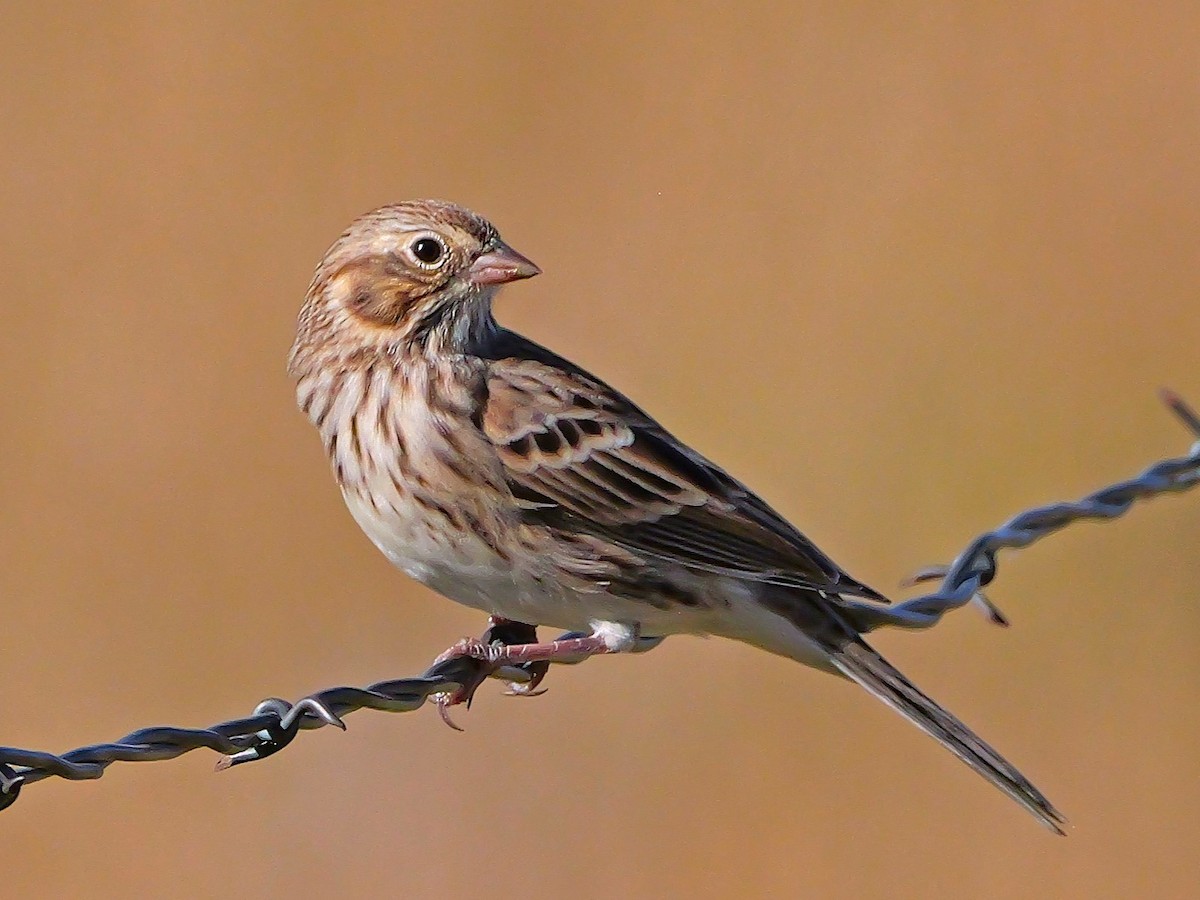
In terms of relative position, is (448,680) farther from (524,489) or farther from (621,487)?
(621,487)

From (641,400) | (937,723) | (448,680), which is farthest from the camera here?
(641,400)

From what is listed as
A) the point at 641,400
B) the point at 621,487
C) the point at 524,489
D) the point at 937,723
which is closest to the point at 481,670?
the point at 524,489

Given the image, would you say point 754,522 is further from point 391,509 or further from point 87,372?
point 87,372

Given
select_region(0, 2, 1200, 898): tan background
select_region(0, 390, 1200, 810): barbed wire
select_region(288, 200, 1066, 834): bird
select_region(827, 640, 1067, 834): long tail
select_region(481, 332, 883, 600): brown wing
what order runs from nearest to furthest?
select_region(0, 390, 1200, 810): barbed wire < select_region(827, 640, 1067, 834): long tail < select_region(288, 200, 1066, 834): bird < select_region(481, 332, 883, 600): brown wing < select_region(0, 2, 1200, 898): tan background

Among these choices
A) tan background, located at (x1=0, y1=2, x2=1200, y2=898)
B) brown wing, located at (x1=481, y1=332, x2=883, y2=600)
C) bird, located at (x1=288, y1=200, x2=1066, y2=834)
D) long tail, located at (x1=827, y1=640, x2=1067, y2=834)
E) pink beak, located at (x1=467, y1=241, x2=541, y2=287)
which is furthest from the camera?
tan background, located at (x1=0, y1=2, x2=1200, y2=898)

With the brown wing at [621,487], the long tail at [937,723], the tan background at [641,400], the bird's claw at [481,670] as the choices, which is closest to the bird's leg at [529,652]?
the bird's claw at [481,670]

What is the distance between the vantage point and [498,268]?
541 centimetres

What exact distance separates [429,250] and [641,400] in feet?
17.6

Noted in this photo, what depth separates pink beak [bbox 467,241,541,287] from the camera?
5.39m

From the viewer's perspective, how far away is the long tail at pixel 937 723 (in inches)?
196

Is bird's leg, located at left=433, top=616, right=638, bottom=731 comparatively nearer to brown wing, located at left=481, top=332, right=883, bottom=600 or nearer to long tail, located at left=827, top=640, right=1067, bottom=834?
brown wing, located at left=481, top=332, right=883, bottom=600

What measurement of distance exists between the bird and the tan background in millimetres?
2940

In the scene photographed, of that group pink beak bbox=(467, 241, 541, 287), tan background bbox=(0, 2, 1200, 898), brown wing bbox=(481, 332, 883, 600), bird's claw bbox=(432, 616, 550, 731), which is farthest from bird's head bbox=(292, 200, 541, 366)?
tan background bbox=(0, 2, 1200, 898)

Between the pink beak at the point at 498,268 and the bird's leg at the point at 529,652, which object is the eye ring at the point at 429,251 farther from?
the bird's leg at the point at 529,652
